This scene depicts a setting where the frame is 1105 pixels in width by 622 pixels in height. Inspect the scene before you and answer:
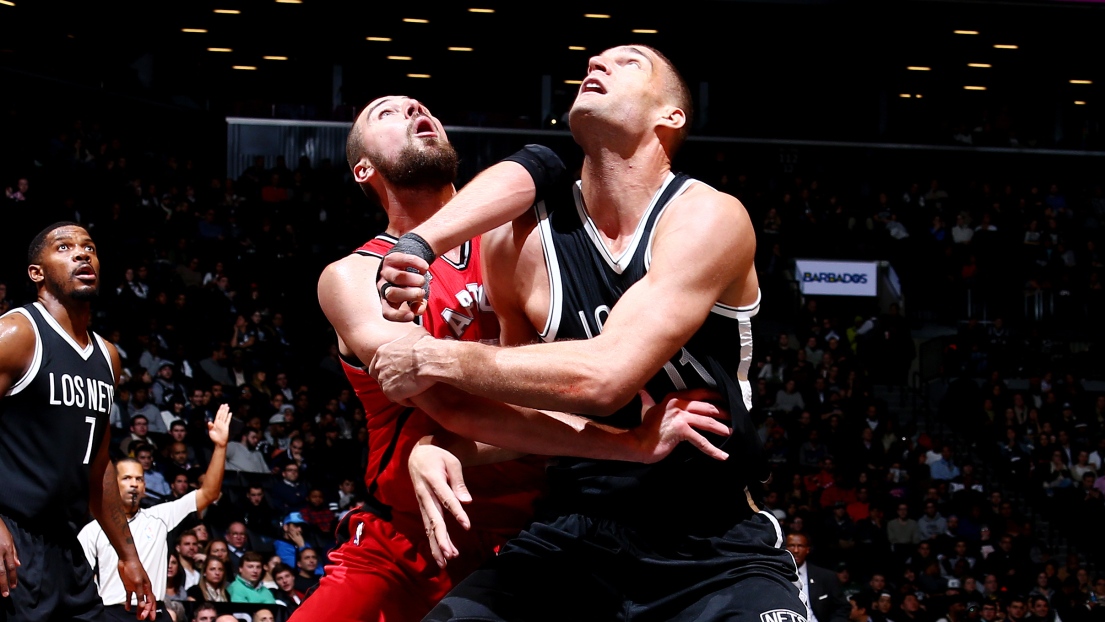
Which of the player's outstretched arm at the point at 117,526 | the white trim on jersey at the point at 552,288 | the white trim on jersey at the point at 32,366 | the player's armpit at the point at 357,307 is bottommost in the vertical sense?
the player's outstretched arm at the point at 117,526

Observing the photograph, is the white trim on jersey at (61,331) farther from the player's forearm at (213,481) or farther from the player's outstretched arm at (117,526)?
the player's forearm at (213,481)

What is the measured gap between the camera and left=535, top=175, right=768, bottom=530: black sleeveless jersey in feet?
10.4

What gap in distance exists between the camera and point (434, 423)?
3.54 meters

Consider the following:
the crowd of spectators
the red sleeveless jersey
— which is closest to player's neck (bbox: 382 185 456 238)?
the red sleeveless jersey

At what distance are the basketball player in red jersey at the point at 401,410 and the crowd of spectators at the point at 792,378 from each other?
5.18 metres

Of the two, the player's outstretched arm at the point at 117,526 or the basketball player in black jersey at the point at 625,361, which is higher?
the basketball player in black jersey at the point at 625,361

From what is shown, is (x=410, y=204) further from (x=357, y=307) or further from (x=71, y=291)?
(x=71, y=291)


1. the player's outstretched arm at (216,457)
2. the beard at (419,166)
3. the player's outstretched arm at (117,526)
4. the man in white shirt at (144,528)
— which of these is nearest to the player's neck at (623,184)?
the beard at (419,166)

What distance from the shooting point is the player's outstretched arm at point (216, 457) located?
693cm

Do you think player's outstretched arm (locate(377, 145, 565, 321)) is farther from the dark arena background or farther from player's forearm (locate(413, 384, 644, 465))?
the dark arena background

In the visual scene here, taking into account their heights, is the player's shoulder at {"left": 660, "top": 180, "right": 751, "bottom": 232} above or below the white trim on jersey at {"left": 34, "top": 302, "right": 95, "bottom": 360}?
above

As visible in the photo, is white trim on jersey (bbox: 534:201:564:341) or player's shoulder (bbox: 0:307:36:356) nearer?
white trim on jersey (bbox: 534:201:564:341)

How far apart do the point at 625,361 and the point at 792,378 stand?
49.4 ft

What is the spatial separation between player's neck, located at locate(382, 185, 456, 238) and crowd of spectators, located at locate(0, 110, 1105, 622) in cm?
531
